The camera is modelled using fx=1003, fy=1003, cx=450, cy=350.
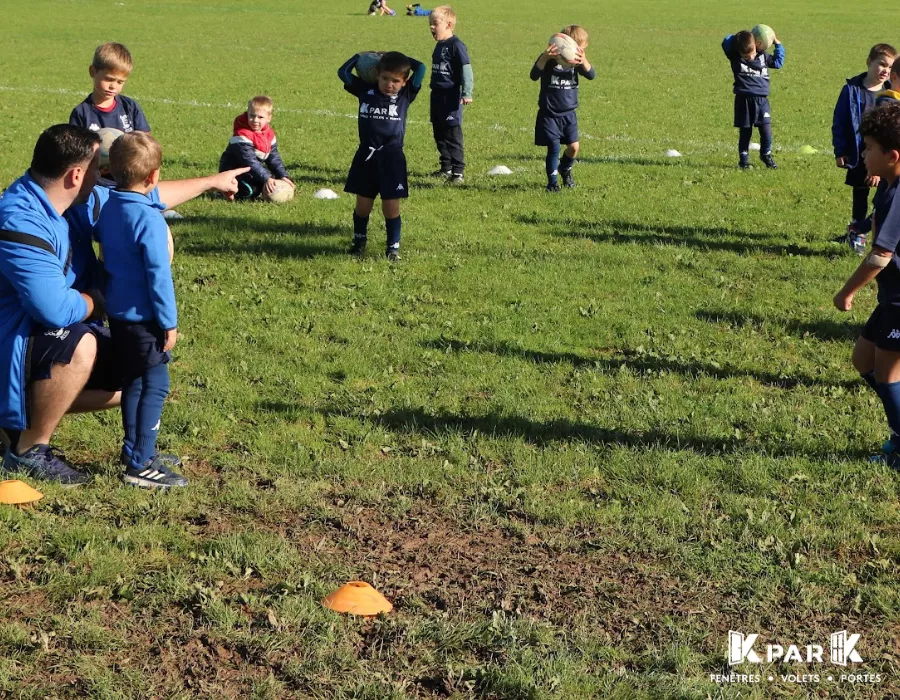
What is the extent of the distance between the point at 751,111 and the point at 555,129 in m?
3.36

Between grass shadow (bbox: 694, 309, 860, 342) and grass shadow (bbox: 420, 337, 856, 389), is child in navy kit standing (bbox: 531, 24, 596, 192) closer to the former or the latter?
grass shadow (bbox: 694, 309, 860, 342)

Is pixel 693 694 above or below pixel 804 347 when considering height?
below

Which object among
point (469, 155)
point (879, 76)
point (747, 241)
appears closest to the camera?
point (879, 76)

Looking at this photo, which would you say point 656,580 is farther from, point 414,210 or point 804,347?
point 414,210

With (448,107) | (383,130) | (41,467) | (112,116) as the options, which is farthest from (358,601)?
(448,107)

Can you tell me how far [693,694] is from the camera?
3.52 metres

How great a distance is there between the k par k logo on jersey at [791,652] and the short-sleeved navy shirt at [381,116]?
19.1 feet

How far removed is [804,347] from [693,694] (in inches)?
161

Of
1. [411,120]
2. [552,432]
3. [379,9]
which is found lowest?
[552,432]

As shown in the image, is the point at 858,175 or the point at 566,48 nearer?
the point at 858,175

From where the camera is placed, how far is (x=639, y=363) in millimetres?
6758

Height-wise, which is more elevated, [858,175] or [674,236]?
[858,175]

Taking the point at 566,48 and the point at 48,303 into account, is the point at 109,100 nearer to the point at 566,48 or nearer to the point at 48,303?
the point at 48,303

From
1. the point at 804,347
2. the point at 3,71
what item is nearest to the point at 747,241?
the point at 804,347
